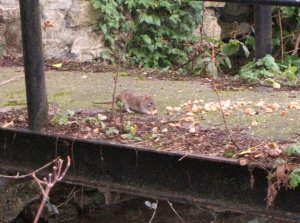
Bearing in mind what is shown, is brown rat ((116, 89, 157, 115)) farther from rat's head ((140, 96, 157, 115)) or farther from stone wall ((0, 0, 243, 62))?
stone wall ((0, 0, 243, 62))

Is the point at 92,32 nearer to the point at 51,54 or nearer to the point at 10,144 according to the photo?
the point at 51,54

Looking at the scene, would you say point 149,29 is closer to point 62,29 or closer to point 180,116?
point 62,29

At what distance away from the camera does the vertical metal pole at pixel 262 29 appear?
6.18 m

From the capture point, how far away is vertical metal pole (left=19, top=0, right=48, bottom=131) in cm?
394

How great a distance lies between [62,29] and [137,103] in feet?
11.7

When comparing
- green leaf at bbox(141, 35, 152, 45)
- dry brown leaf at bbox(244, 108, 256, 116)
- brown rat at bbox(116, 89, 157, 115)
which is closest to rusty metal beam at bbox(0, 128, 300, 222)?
brown rat at bbox(116, 89, 157, 115)

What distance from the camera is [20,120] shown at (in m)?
4.54

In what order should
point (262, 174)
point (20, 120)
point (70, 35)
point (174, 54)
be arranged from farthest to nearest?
point (174, 54) → point (70, 35) → point (20, 120) → point (262, 174)

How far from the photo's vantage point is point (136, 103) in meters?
4.70

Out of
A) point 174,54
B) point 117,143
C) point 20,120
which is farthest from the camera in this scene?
point 174,54

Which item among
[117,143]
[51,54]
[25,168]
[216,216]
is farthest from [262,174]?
[51,54]

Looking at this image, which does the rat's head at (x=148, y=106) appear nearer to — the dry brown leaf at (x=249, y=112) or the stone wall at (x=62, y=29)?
the dry brown leaf at (x=249, y=112)

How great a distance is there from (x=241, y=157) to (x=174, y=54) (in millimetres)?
5185

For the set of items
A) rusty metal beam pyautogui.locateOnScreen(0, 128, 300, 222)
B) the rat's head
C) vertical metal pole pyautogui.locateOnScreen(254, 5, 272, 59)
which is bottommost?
rusty metal beam pyautogui.locateOnScreen(0, 128, 300, 222)
